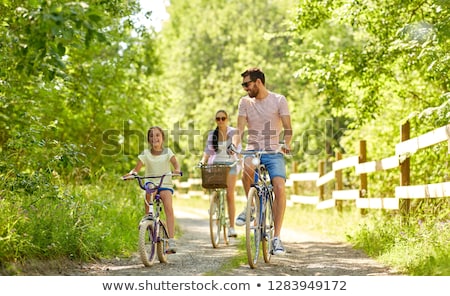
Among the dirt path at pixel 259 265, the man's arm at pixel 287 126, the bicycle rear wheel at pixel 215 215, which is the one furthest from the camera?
the bicycle rear wheel at pixel 215 215

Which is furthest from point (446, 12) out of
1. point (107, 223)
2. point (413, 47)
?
point (107, 223)

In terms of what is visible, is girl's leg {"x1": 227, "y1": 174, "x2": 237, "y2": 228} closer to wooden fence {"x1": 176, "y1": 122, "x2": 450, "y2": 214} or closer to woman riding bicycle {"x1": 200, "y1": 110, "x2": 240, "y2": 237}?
woman riding bicycle {"x1": 200, "y1": 110, "x2": 240, "y2": 237}

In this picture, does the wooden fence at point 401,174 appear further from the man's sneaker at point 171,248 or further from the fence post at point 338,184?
the man's sneaker at point 171,248

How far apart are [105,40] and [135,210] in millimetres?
5872

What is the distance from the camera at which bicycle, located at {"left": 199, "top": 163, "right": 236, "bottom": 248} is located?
9.35m

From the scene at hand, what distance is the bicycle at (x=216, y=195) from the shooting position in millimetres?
9352

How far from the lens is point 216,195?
10.4 metres

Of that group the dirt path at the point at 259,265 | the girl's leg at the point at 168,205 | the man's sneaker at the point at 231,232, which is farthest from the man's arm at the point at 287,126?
the man's sneaker at the point at 231,232

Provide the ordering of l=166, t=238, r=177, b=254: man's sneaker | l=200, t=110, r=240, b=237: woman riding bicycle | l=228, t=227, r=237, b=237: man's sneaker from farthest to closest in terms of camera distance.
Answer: l=228, t=227, r=237, b=237: man's sneaker, l=200, t=110, r=240, b=237: woman riding bicycle, l=166, t=238, r=177, b=254: man's sneaker

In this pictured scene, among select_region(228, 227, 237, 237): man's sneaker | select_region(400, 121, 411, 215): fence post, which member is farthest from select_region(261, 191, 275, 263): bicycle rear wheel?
select_region(400, 121, 411, 215): fence post

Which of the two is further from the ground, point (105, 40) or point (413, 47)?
point (413, 47)

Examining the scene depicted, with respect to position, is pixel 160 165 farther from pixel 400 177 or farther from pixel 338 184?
pixel 338 184

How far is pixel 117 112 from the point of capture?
51.8 ft

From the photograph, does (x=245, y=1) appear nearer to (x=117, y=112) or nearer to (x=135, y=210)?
(x=117, y=112)
